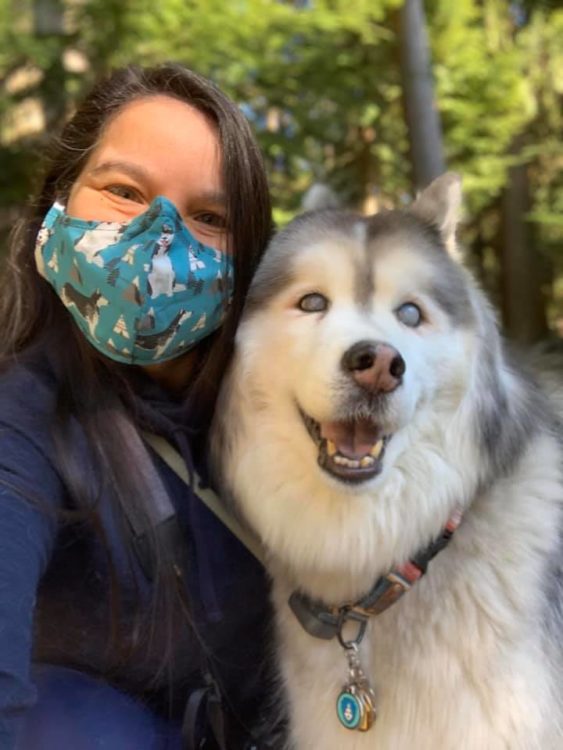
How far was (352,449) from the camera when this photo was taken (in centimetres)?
175

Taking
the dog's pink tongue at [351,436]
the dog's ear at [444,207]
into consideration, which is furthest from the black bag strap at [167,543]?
the dog's ear at [444,207]

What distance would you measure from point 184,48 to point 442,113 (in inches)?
105

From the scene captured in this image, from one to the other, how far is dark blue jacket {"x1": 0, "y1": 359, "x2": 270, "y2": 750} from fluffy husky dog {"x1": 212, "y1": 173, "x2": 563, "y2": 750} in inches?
4.6

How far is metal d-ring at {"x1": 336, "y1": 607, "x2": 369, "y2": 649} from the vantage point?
6.04 feet

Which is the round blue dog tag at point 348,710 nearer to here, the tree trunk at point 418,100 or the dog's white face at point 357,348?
the dog's white face at point 357,348

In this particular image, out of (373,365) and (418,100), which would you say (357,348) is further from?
(418,100)

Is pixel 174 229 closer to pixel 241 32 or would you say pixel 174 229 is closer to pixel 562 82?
pixel 241 32

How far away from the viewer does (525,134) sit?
9.14 m

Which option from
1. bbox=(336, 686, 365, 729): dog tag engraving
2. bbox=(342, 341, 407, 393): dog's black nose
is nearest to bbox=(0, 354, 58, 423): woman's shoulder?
bbox=(342, 341, 407, 393): dog's black nose

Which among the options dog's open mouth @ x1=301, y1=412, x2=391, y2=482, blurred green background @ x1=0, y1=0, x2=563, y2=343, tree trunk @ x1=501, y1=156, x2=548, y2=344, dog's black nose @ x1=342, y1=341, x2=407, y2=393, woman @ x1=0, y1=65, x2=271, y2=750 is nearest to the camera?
dog's black nose @ x1=342, y1=341, x2=407, y2=393

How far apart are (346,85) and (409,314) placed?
559 centimetres

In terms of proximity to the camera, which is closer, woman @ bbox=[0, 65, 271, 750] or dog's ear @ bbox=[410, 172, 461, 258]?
woman @ bbox=[0, 65, 271, 750]

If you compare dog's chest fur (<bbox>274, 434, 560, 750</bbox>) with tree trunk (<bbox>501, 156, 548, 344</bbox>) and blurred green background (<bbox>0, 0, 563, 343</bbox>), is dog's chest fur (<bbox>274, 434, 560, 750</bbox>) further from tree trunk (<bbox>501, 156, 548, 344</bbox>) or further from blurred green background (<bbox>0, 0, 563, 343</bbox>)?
tree trunk (<bbox>501, 156, 548, 344</bbox>)

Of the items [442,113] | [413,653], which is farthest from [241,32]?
[413,653]
